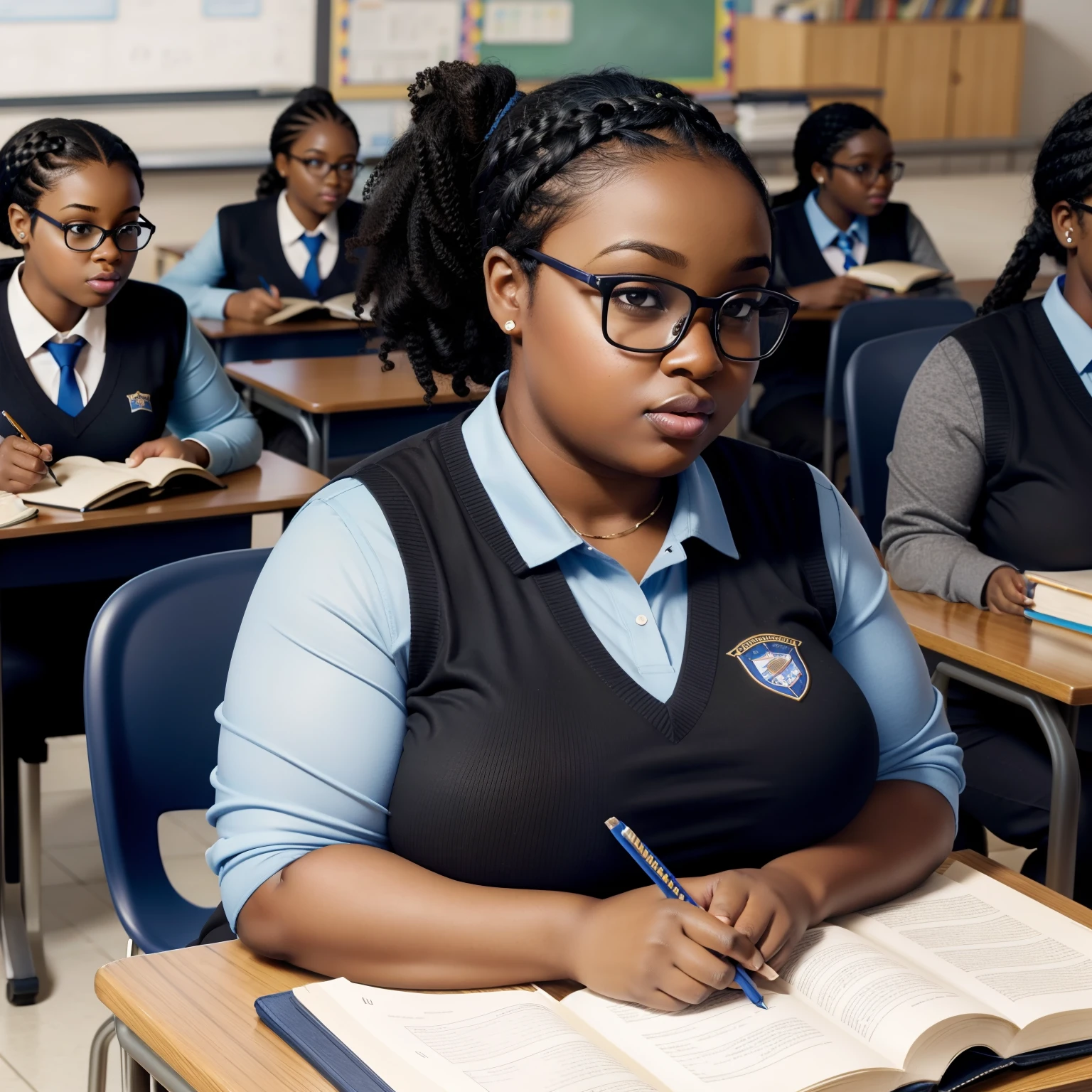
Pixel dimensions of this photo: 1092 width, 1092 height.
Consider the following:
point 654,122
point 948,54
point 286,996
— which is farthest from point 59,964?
point 948,54

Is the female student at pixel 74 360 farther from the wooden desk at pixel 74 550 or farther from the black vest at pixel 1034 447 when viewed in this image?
the black vest at pixel 1034 447

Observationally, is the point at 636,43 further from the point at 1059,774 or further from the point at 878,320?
the point at 1059,774

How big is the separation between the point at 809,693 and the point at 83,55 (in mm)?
5059

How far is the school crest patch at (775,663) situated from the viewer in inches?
46.0

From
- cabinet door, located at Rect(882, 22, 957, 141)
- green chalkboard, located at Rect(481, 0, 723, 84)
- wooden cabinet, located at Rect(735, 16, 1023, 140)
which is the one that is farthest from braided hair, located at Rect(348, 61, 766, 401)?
cabinet door, located at Rect(882, 22, 957, 141)

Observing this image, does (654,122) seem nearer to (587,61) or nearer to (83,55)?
(83,55)

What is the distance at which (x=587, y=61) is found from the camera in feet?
20.8

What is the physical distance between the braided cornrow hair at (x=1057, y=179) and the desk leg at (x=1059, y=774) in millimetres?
682

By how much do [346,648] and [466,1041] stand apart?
11.6 inches

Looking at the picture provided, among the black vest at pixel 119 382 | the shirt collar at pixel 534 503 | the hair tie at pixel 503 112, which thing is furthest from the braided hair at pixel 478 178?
the black vest at pixel 119 382

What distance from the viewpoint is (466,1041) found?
977 millimetres

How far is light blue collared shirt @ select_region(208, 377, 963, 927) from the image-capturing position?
1100 mm

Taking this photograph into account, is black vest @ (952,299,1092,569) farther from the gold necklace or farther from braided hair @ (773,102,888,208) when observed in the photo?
braided hair @ (773,102,888,208)

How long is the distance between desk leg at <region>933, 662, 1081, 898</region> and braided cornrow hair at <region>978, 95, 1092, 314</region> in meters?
0.68
